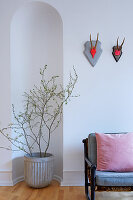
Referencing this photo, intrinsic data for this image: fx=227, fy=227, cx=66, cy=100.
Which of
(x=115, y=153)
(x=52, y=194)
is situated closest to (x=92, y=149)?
(x=115, y=153)

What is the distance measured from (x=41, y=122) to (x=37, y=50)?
1.04 meters

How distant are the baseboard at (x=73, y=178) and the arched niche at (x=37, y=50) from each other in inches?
9.2

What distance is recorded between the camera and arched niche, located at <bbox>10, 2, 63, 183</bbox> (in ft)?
10.5

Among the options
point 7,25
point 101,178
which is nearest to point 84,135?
point 101,178

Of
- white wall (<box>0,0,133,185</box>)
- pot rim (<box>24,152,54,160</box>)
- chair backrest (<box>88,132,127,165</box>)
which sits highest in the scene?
white wall (<box>0,0,133,185</box>)

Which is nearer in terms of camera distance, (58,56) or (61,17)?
(61,17)

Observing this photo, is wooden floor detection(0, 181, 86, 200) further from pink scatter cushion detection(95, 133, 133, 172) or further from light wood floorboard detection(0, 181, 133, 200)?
pink scatter cushion detection(95, 133, 133, 172)

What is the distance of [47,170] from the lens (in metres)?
2.86

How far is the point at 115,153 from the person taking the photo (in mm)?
2410

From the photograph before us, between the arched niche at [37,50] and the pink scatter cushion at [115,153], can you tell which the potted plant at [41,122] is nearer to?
the arched niche at [37,50]

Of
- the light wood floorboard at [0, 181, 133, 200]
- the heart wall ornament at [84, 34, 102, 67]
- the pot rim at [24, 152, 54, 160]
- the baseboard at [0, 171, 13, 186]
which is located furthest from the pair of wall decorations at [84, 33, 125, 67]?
the baseboard at [0, 171, 13, 186]

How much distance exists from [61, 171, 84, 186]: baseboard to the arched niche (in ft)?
0.77

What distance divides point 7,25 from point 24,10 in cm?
36

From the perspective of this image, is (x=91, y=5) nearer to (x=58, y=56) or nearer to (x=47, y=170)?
(x=58, y=56)
